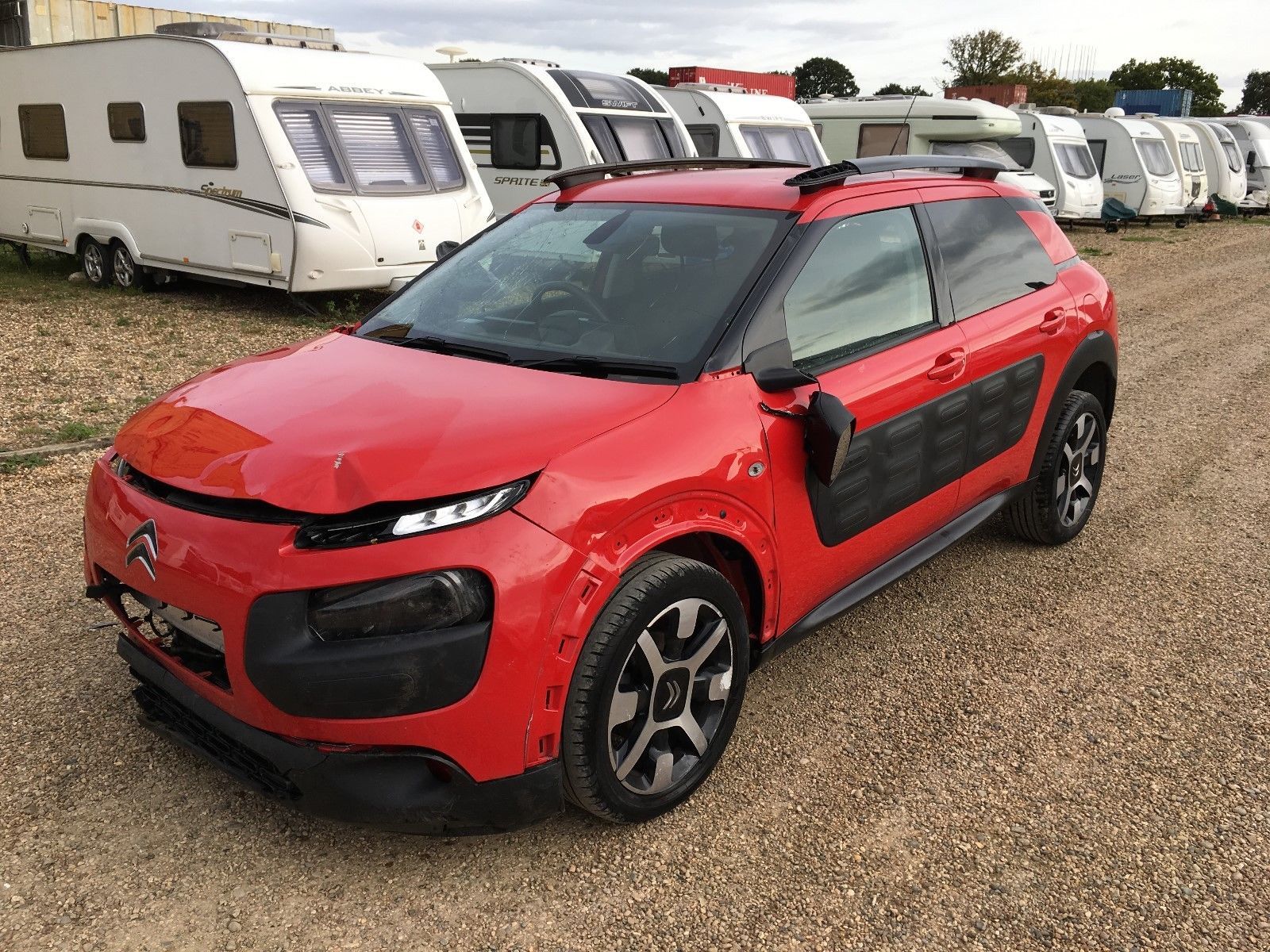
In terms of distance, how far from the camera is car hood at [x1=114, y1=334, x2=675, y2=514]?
260 centimetres

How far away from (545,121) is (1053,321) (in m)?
9.89

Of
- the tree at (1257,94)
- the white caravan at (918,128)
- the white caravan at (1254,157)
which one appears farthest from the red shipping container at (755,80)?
the tree at (1257,94)

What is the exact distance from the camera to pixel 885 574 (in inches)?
149

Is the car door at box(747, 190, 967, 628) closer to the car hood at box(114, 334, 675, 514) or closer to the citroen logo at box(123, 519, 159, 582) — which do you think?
the car hood at box(114, 334, 675, 514)

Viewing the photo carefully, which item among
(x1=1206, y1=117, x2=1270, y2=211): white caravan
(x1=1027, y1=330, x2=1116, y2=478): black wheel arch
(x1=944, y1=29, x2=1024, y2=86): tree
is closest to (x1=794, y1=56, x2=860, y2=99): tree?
(x1=944, y1=29, x2=1024, y2=86): tree

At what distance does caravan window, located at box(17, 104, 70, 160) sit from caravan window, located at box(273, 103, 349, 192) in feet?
11.7

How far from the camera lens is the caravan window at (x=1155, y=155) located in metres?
23.6

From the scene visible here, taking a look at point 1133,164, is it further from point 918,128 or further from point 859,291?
point 859,291

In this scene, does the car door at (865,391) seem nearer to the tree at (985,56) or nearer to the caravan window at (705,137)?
the caravan window at (705,137)

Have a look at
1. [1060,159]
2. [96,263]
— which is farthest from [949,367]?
[1060,159]

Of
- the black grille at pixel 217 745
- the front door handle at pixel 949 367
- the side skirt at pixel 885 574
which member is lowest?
the black grille at pixel 217 745

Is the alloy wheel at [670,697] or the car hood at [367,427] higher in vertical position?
the car hood at [367,427]

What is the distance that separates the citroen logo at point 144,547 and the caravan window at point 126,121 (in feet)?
31.7

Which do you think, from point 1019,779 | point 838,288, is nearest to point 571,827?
point 1019,779
